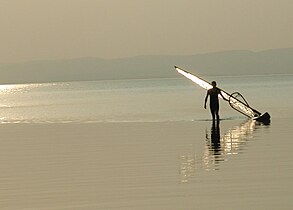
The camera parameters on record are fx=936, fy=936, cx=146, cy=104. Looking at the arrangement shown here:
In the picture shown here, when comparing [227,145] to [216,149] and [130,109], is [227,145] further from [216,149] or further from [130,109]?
[130,109]

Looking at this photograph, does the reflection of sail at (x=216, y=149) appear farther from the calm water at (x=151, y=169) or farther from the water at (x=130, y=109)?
the water at (x=130, y=109)

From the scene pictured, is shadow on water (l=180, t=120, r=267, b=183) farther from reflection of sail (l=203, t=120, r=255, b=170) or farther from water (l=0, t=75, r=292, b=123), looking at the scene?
water (l=0, t=75, r=292, b=123)

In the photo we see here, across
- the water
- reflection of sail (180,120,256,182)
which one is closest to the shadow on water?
reflection of sail (180,120,256,182)

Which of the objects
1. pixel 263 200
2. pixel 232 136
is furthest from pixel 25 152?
pixel 263 200

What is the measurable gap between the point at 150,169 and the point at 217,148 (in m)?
4.64

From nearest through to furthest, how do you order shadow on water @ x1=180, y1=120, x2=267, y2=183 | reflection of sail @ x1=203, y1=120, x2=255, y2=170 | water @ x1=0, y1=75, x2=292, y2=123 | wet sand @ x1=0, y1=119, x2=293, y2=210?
wet sand @ x1=0, y1=119, x2=293, y2=210 → shadow on water @ x1=180, y1=120, x2=267, y2=183 → reflection of sail @ x1=203, y1=120, x2=255, y2=170 → water @ x1=0, y1=75, x2=292, y2=123

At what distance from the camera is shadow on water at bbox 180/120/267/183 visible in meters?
18.8

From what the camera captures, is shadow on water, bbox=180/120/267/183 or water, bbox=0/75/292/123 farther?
water, bbox=0/75/292/123

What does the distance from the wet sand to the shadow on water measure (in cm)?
2

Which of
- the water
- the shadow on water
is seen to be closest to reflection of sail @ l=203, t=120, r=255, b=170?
the shadow on water

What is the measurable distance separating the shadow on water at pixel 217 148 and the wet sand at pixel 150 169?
2 centimetres

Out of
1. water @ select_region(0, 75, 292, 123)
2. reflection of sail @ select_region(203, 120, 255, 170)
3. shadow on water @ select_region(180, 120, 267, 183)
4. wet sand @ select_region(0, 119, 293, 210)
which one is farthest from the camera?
water @ select_region(0, 75, 292, 123)

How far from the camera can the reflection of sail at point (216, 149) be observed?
18.8 metres

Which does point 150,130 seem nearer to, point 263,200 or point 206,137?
point 206,137
